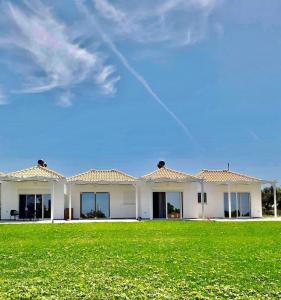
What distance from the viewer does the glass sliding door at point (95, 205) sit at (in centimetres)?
3669

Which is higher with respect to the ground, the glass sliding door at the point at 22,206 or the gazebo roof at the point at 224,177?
the gazebo roof at the point at 224,177

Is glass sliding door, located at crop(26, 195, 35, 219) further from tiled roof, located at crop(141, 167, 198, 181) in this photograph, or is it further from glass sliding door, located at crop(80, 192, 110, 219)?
tiled roof, located at crop(141, 167, 198, 181)

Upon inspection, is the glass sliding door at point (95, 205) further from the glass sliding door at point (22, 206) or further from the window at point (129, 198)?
the glass sliding door at point (22, 206)

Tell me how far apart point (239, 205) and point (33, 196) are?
17361mm

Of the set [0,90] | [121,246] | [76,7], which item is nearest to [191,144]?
[0,90]

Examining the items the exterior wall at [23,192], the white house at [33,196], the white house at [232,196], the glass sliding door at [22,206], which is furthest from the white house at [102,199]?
the white house at [232,196]

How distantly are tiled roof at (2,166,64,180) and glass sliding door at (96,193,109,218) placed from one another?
3853 millimetres

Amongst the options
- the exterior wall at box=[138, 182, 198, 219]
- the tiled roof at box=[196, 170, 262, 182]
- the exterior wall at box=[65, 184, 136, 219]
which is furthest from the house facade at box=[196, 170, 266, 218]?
the exterior wall at box=[65, 184, 136, 219]

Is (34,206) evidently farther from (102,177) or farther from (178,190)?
(178,190)

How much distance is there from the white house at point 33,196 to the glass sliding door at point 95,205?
2260mm

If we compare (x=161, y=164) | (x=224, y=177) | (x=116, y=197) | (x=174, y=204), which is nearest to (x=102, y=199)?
(x=116, y=197)

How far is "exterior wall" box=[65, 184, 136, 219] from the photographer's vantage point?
36500mm

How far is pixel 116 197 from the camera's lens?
36.9m

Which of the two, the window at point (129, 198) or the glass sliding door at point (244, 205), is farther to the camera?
the glass sliding door at point (244, 205)
